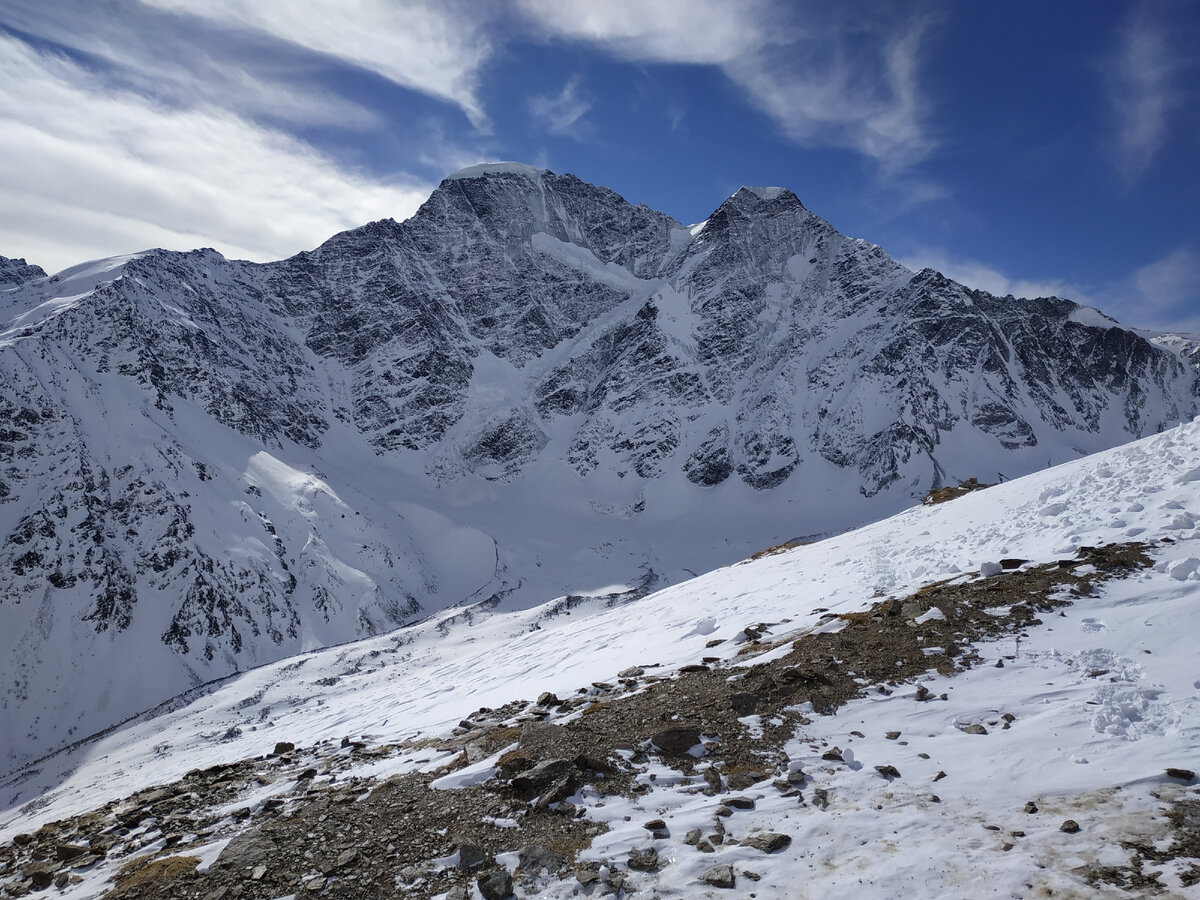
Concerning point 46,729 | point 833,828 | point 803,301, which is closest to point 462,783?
point 833,828

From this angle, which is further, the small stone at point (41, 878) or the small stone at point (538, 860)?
the small stone at point (41, 878)

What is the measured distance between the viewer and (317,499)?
84.8 metres

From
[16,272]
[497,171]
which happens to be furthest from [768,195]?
[16,272]

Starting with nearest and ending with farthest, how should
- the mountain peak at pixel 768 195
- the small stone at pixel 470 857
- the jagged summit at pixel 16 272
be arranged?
1. the small stone at pixel 470 857
2. the jagged summit at pixel 16 272
3. the mountain peak at pixel 768 195

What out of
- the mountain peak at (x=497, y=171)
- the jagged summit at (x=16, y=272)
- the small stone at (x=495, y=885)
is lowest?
the small stone at (x=495, y=885)

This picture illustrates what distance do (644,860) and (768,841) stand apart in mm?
1407

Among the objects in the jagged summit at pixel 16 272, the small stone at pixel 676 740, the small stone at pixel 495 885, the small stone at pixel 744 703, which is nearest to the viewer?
the small stone at pixel 495 885

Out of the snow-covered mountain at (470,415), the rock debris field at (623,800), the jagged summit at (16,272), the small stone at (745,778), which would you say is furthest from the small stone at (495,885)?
the jagged summit at (16,272)

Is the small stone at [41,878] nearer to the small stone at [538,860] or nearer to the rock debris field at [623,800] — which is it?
the rock debris field at [623,800]

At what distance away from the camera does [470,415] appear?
125m

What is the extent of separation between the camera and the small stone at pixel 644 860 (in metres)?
6.65

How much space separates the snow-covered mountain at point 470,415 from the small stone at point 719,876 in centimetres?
6976

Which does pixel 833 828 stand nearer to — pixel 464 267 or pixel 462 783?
pixel 462 783

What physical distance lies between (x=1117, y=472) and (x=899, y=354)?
396ft
